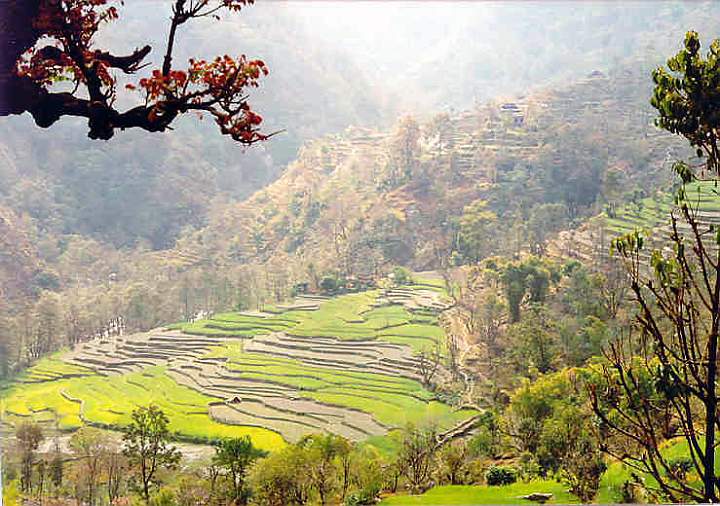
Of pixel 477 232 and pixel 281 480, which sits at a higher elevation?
pixel 477 232

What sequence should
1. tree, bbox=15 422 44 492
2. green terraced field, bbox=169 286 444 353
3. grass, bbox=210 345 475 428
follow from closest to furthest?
tree, bbox=15 422 44 492 → grass, bbox=210 345 475 428 → green terraced field, bbox=169 286 444 353

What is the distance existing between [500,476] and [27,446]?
2.70 meters

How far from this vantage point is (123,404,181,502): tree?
361cm

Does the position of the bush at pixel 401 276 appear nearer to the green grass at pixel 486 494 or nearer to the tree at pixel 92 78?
the green grass at pixel 486 494

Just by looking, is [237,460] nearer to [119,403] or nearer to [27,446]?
[119,403]

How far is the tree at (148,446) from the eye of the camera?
11.8 feet

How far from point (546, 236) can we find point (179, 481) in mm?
3069

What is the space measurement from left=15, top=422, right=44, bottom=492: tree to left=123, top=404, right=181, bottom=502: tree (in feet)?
1.58

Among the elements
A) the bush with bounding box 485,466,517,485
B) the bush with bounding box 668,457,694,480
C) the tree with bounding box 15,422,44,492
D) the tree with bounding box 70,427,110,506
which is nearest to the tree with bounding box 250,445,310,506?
the tree with bounding box 70,427,110,506

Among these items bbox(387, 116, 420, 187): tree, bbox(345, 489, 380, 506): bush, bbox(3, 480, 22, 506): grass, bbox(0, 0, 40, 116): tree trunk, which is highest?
bbox(387, 116, 420, 187): tree

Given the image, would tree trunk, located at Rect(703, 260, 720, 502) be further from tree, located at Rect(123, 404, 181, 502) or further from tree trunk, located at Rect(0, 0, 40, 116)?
tree, located at Rect(123, 404, 181, 502)

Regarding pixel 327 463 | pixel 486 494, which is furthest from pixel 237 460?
pixel 486 494

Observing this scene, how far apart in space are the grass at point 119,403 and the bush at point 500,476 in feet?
4.05

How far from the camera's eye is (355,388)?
159 inches
